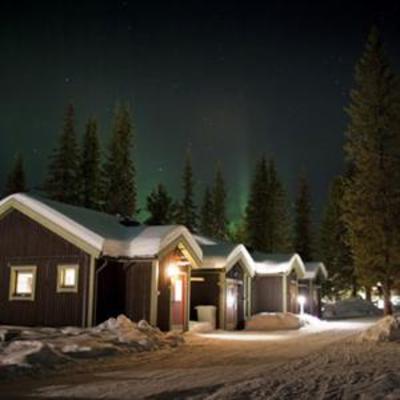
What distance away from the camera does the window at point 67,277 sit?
20.2 meters

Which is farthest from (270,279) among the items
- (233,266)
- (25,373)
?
(25,373)

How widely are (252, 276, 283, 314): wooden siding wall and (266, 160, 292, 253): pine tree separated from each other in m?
21.2

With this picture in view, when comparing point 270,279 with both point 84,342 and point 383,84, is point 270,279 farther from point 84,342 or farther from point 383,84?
point 84,342

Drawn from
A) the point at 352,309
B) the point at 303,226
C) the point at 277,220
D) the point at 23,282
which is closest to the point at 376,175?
the point at 23,282

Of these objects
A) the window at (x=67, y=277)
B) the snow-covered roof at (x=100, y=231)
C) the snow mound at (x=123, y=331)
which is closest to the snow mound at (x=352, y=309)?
the snow-covered roof at (x=100, y=231)

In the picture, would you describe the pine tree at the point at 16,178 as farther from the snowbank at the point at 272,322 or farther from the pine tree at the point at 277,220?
the snowbank at the point at 272,322

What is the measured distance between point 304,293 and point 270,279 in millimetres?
7433

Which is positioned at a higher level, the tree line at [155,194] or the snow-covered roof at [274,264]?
the tree line at [155,194]

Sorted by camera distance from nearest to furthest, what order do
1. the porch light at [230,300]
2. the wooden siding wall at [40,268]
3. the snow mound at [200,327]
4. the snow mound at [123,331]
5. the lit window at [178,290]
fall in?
the snow mound at [123,331], the wooden siding wall at [40,268], the lit window at [178,290], the snow mound at [200,327], the porch light at [230,300]

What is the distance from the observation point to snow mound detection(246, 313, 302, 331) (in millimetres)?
29203

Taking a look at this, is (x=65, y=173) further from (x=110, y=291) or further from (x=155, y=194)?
(x=110, y=291)

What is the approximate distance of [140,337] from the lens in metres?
16.1

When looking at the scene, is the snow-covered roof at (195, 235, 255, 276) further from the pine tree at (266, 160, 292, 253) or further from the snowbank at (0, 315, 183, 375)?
the pine tree at (266, 160, 292, 253)

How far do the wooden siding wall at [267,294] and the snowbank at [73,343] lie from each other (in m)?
16.6
